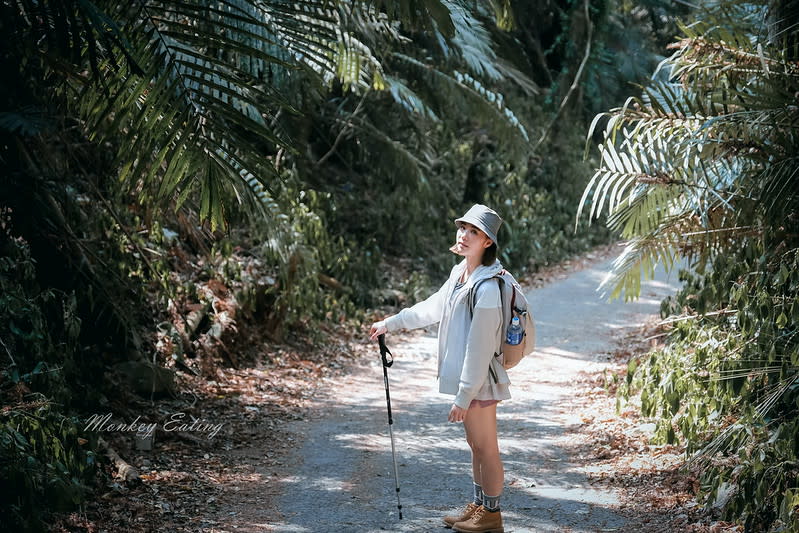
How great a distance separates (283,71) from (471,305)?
11.2 feet

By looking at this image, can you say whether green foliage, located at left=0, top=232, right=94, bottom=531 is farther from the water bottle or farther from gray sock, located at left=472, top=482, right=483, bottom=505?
the water bottle

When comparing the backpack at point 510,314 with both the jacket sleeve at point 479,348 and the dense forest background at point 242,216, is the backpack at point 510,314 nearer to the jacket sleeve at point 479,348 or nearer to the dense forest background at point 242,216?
the jacket sleeve at point 479,348

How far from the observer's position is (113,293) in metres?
6.61

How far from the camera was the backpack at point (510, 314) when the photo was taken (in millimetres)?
4273

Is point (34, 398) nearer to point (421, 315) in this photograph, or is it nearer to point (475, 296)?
point (421, 315)

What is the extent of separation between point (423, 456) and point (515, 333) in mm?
2183

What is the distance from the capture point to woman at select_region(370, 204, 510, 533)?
415 centimetres

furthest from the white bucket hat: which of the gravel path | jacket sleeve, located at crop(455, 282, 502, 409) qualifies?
the gravel path

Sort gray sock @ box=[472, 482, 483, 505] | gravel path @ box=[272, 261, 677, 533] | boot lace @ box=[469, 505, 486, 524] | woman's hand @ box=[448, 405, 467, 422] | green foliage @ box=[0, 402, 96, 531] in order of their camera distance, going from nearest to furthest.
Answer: green foliage @ box=[0, 402, 96, 531]
woman's hand @ box=[448, 405, 467, 422]
boot lace @ box=[469, 505, 486, 524]
gray sock @ box=[472, 482, 483, 505]
gravel path @ box=[272, 261, 677, 533]

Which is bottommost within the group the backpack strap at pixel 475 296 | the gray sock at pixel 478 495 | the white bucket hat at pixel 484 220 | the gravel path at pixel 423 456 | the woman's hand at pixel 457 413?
the gravel path at pixel 423 456

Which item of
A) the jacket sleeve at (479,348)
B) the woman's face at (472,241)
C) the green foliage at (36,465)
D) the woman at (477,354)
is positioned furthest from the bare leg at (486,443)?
the green foliage at (36,465)

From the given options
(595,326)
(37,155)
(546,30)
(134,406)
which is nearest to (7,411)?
(134,406)

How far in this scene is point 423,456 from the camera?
613 centimetres

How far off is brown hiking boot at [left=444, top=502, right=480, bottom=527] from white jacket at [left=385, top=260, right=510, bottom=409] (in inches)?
27.5
